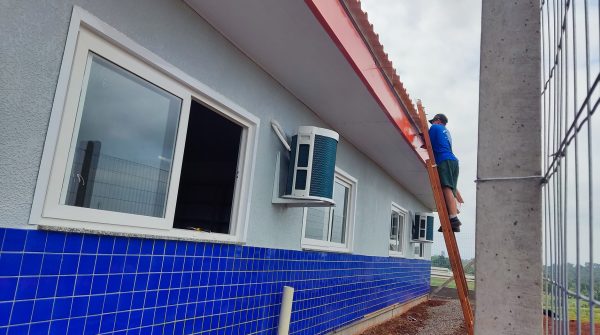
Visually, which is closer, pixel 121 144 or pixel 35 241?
pixel 35 241

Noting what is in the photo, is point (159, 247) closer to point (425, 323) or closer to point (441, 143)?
point (441, 143)

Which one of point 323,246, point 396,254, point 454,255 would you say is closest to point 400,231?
point 396,254

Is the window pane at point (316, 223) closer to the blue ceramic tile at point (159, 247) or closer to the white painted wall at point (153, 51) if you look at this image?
the white painted wall at point (153, 51)

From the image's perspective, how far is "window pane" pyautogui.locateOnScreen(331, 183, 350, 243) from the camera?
650 centimetres

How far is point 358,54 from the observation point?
160 inches

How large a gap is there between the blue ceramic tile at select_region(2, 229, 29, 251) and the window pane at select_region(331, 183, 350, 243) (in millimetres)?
4638

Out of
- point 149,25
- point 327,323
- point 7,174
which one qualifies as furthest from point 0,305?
point 327,323

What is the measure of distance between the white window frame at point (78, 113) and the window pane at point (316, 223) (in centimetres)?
216

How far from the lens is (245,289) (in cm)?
403

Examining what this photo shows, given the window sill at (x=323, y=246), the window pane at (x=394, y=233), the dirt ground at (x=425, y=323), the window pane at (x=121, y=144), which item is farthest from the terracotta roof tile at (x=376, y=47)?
the window pane at (x=394, y=233)

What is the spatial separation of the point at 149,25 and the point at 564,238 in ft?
9.10

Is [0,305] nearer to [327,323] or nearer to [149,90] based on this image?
[149,90]

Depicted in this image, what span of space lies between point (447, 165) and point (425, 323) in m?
5.89

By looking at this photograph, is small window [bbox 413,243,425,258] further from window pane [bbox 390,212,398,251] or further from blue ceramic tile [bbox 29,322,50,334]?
blue ceramic tile [bbox 29,322,50,334]
